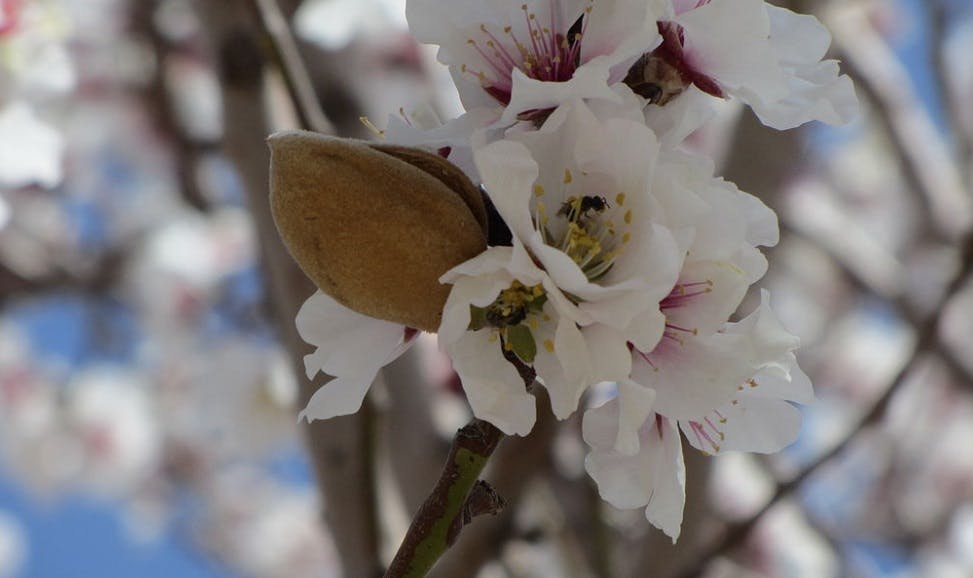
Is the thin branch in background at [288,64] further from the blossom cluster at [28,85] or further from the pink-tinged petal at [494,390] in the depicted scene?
the pink-tinged petal at [494,390]

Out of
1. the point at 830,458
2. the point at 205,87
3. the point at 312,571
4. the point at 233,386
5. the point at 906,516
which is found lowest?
the point at 312,571

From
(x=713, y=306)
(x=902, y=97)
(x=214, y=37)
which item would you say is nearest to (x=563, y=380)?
(x=713, y=306)

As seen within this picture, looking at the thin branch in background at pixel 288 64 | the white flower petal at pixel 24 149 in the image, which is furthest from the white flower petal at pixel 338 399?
the white flower petal at pixel 24 149

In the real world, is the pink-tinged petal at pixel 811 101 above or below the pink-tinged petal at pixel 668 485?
above

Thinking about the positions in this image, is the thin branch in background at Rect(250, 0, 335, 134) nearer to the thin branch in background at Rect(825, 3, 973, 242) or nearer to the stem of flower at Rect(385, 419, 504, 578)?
the stem of flower at Rect(385, 419, 504, 578)

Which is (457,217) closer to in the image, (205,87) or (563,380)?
(563,380)

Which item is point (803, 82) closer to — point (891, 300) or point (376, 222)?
point (376, 222)

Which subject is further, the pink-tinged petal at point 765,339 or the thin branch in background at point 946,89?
the thin branch in background at point 946,89

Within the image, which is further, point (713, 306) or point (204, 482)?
point (204, 482)
